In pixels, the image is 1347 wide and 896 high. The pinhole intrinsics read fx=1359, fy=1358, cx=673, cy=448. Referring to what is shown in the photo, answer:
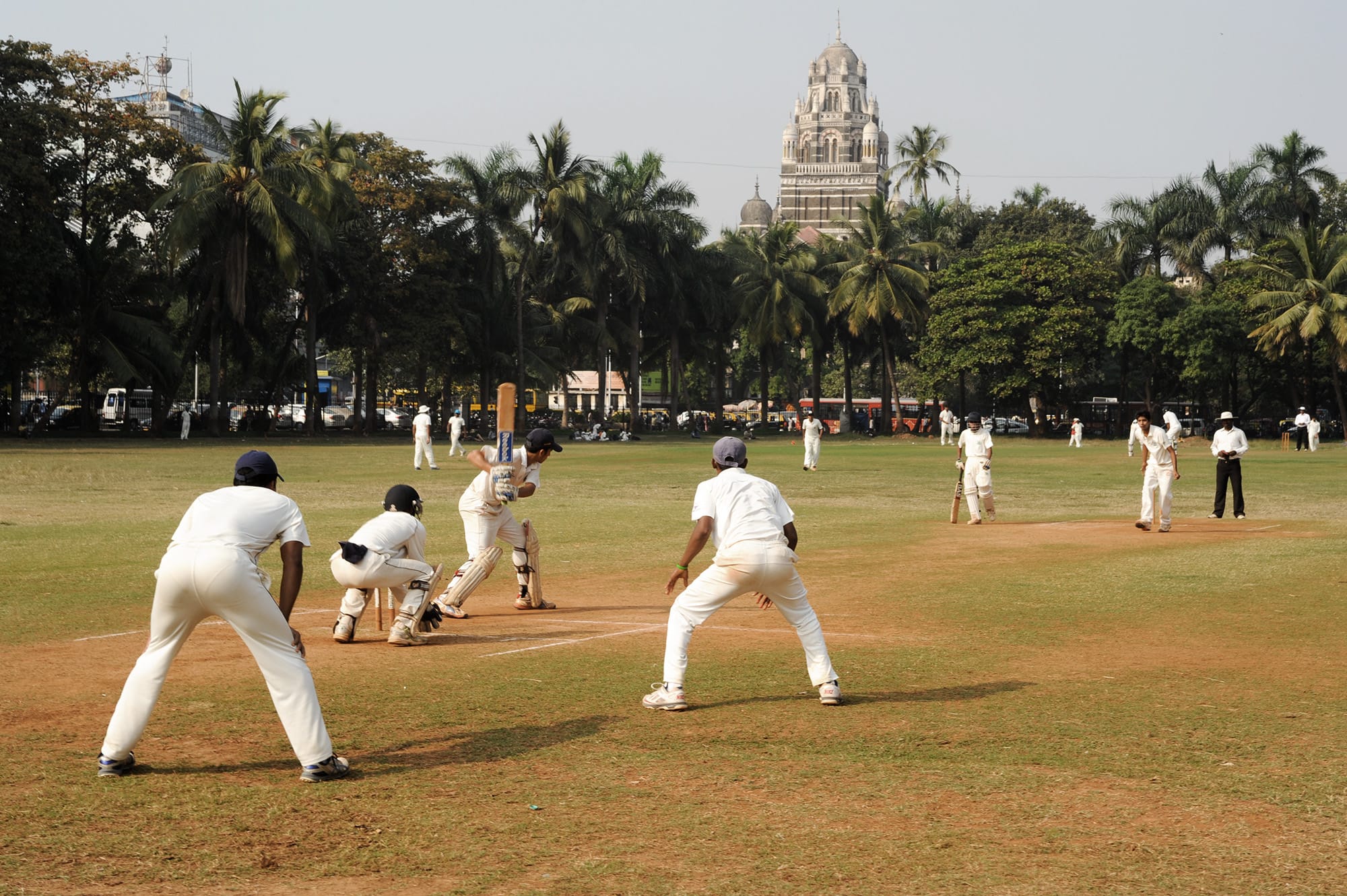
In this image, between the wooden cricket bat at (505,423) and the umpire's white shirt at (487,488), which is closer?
the wooden cricket bat at (505,423)

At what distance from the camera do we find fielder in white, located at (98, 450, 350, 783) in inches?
241

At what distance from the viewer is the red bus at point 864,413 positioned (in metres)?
80.6

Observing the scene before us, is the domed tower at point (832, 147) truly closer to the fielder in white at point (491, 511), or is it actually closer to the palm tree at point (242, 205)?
the palm tree at point (242, 205)

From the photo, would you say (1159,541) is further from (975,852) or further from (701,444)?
(701,444)

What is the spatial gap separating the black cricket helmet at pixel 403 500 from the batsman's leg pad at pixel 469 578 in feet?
3.66

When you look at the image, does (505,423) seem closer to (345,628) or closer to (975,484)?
(345,628)

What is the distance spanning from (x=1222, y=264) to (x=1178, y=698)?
64.2 meters

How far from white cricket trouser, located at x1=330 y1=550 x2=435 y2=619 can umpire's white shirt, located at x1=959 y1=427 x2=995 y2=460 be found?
12.2 meters

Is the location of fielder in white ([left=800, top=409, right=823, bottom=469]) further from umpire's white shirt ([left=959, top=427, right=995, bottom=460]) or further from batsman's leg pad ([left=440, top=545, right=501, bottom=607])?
batsman's leg pad ([left=440, top=545, right=501, bottom=607])

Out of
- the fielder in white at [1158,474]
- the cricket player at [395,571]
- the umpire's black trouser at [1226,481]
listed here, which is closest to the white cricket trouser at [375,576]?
the cricket player at [395,571]

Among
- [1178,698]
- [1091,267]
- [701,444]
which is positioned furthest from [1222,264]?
[1178,698]

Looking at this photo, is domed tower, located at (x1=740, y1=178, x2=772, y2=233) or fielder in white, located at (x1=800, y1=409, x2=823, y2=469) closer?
fielder in white, located at (x1=800, y1=409, x2=823, y2=469)

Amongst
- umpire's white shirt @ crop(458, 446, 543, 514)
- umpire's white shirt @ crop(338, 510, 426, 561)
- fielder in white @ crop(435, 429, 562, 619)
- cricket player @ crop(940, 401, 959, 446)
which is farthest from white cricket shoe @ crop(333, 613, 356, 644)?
cricket player @ crop(940, 401, 959, 446)

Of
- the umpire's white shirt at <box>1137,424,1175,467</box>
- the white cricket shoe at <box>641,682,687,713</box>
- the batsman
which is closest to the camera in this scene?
the white cricket shoe at <box>641,682,687,713</box>
